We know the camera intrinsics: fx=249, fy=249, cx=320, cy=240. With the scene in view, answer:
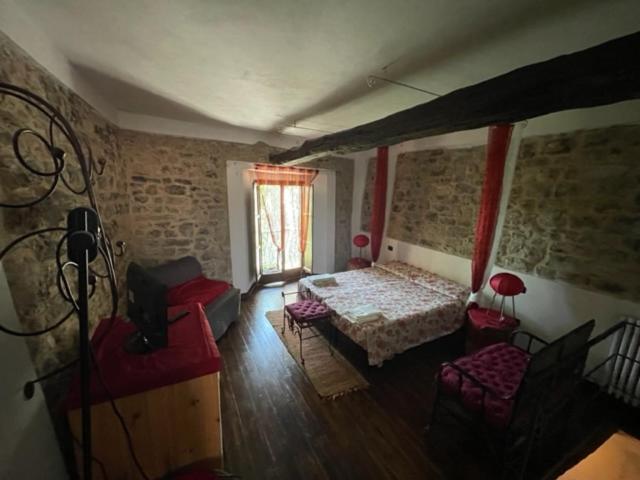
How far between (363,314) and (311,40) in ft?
7.90

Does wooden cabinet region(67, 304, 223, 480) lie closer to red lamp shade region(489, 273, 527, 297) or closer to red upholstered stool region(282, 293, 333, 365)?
red upholstered stool region(282, 293, 333, 365)

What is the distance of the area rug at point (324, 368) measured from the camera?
2.40m

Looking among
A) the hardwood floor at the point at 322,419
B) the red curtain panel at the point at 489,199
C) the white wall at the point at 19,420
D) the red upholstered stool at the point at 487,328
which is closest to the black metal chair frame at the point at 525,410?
the hardwood floor at the point at 322,419

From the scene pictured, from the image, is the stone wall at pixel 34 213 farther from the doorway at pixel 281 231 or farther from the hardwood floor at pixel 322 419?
the doorway at pixel 281 231

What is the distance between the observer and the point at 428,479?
5.47ft

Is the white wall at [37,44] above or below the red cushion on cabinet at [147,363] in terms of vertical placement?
above

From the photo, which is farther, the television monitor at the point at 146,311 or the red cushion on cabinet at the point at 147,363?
the television monitor at the point at 146,311

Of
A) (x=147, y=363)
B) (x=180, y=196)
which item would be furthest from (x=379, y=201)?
(x=147, y=363)

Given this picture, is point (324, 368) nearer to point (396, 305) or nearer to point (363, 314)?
point (363, 314)

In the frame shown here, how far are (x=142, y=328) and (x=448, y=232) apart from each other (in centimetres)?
369

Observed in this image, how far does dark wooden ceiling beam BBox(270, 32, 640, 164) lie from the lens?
A: 1.03m

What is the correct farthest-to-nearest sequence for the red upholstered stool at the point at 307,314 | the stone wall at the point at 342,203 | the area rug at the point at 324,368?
the stone wall at the point at 342,203 < the red upholstered stool at the point at 307,314 < the area rug at the point at 324,368

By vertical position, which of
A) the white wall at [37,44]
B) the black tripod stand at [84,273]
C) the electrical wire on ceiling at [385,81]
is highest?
the electrical wire on ceiling at [385,81]

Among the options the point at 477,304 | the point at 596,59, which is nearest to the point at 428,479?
the point at 477,304
